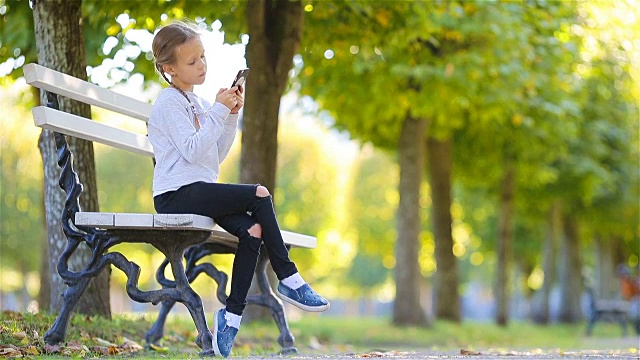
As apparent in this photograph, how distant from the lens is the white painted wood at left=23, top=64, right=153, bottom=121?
6.24 metres

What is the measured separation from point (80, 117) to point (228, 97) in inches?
47.6

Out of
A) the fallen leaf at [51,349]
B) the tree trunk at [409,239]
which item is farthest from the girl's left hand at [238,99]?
the tree trunk at [409,239]

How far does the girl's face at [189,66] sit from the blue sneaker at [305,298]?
1.36 meters

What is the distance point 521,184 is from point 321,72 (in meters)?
10.5

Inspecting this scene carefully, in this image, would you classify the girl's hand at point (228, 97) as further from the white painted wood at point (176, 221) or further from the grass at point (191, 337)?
the grass at point (191, 337)

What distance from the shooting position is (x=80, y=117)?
Result: 21.1 ft

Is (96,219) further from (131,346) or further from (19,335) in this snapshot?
(131,346)

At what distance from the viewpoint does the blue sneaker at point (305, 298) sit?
5.76 m

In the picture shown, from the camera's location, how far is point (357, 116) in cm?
1803

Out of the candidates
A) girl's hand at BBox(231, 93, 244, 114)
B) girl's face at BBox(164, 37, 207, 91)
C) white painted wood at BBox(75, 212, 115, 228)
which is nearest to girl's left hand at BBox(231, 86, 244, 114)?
girl's hand at BBox(231, 93, 244, 114)

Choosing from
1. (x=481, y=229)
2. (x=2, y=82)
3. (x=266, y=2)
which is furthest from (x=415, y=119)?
(x=481, y=229)

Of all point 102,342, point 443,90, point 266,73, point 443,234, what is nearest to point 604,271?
point 443,234

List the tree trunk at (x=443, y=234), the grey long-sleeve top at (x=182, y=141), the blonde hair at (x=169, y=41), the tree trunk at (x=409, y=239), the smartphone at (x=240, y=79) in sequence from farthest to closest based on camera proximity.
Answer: the tree trunk at (x=443, y=234), the tree trunk at (x=409, y=239), the blonde hair at (x=169, y=41), the smartphone at (x=240, y=79), the grey long-sleeve top at (x=182, y=141)

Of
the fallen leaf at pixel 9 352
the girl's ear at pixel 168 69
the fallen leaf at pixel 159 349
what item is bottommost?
the fallen leaf at pixel 159 349
